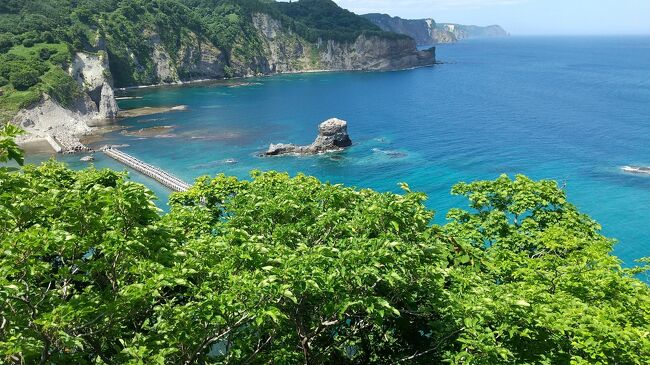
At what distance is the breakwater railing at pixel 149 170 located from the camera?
217 ft

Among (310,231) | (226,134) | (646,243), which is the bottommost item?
(646,243)

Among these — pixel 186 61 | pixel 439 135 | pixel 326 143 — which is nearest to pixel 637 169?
pixel 439 135

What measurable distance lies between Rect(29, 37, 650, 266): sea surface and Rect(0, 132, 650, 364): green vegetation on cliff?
37.0m

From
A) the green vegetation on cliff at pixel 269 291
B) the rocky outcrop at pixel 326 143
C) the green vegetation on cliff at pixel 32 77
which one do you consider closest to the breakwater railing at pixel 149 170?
the rocky outcrop at pixel 326 143

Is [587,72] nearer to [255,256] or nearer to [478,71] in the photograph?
[478,71]

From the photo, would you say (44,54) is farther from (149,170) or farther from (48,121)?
(149,170)

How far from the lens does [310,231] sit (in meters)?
14.9

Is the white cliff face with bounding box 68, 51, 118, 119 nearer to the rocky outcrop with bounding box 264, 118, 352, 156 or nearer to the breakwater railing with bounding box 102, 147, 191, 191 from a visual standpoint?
the breakwater railing with bounding box 102, 147, 191, 191

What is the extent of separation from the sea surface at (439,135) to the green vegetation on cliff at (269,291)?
37050mm

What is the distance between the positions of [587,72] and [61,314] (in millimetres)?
206329

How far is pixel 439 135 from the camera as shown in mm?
91812

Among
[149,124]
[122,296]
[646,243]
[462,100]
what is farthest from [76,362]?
[462,100]

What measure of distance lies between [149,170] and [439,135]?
5443 cm

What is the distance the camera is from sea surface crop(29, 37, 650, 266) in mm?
63781
